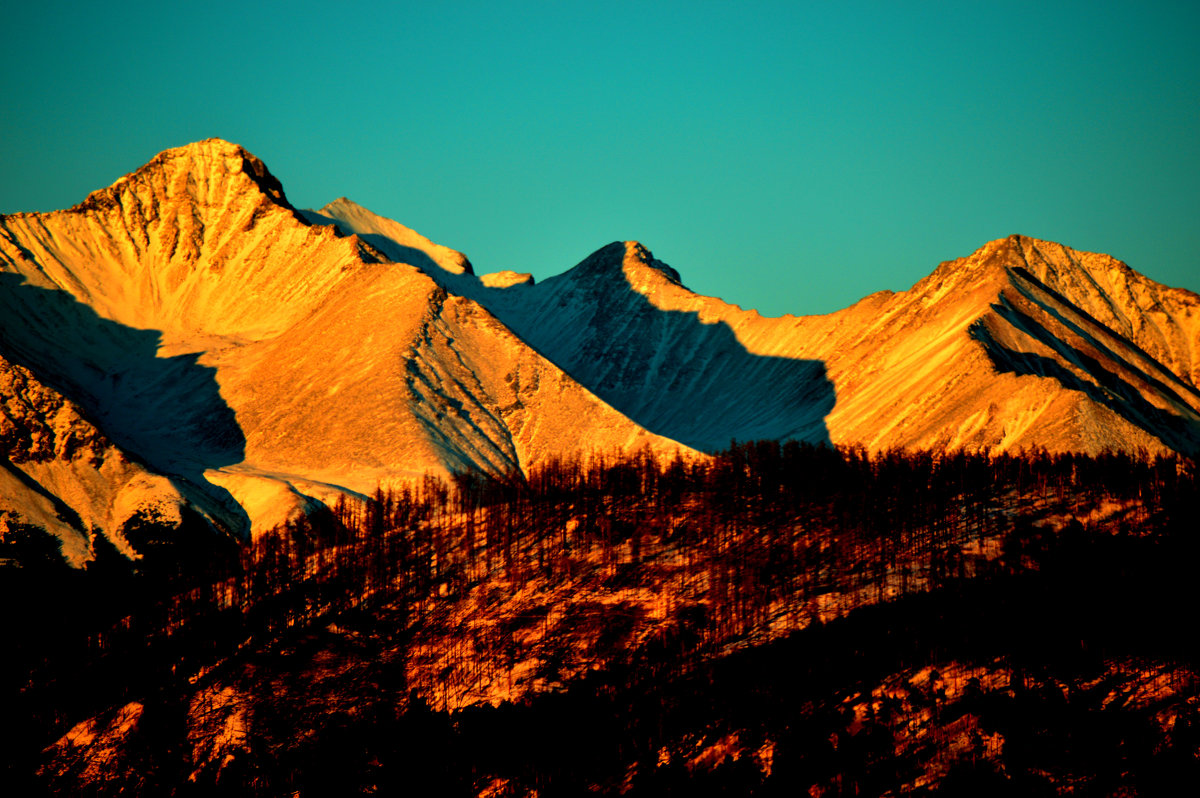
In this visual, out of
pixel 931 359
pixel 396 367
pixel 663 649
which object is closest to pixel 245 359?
pixel 396 367

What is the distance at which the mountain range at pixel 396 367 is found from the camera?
100938 millimetres

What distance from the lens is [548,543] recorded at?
240 feet

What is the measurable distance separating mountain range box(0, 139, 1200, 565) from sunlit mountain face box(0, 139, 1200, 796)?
21.5 inches

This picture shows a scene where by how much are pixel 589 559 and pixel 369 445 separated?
45.5 meters

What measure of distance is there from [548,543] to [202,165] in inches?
4729

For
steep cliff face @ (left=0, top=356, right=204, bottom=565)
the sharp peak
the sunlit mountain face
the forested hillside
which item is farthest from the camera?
the sharp peak

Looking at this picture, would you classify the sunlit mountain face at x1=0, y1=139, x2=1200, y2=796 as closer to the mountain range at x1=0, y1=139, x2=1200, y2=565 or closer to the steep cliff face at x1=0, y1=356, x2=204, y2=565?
the steep cliff face at x1=0, y1=356, x2=204, y2=565

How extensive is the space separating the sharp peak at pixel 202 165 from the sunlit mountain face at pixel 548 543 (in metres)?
10.4

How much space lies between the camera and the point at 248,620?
2840 inches

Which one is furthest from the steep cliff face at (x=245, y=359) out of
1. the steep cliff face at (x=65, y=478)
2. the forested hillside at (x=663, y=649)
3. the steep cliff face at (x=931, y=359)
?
the steep cliff face at (x=931, y=359)

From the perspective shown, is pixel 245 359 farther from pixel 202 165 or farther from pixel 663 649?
pixel 663 649

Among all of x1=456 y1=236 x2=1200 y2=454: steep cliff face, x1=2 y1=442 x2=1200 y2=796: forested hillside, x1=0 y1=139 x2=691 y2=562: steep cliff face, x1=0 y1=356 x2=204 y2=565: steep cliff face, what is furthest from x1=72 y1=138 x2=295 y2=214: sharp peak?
x1=2 y1=442 x2=1200 y2=796: forested hillside

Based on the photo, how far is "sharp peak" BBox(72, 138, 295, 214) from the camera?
169250mm

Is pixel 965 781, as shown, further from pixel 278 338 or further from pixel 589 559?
pixel 278 338
